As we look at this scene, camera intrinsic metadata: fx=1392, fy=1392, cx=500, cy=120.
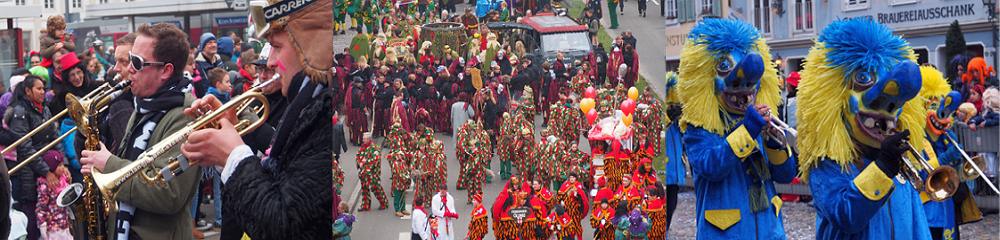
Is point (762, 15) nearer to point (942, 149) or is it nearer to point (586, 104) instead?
point (942, 149)

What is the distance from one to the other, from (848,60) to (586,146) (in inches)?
41.7

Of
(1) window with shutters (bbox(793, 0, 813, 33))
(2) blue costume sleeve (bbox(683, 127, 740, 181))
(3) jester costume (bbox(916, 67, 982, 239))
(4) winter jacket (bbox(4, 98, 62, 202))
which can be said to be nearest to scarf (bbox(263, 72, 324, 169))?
(2) blue costume sleeve (bbox(683, 127, 740, 181))

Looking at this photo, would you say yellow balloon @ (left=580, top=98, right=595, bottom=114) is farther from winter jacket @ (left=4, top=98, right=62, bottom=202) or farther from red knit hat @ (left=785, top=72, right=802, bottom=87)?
winter jacket @ (left=4, top=98, right=62, bottom=202)

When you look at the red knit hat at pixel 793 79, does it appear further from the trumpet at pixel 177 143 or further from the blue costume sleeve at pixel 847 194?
the trumpet at pixel 177 143

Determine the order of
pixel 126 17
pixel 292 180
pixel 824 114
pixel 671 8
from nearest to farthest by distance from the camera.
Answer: pixel 292 180 → pixel 671 8 → pixel 824 114 → pixel 126 17

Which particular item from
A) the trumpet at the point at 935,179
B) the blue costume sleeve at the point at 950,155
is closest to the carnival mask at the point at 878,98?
the trumpet at the point at 935,179

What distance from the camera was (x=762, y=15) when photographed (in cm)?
582

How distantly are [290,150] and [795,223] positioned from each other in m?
3.04

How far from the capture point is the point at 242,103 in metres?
4.29

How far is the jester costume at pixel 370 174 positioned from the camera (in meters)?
4.27

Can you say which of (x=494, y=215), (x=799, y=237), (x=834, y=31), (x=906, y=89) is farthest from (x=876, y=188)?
(x=799, y=237)

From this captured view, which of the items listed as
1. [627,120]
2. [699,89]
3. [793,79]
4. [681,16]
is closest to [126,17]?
[793,79]

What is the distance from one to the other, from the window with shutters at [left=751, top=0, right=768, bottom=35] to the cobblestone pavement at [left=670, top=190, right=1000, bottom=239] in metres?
0.83

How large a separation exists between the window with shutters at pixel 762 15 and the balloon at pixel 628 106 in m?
1.56
